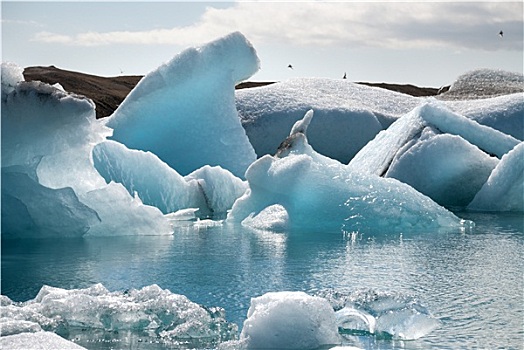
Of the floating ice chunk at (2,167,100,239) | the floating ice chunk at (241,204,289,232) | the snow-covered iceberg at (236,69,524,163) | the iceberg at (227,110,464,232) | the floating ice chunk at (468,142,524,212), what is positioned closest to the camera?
the floating ice chunk at (2,167,100,239)

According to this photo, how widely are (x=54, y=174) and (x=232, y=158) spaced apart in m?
4.30

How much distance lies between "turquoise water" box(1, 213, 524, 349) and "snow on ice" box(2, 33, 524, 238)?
14.4 inches

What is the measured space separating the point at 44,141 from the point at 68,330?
3.59 m

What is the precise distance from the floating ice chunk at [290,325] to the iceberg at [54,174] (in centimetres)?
407

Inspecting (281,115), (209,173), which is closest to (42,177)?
(209,173)

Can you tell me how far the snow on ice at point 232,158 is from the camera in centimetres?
759

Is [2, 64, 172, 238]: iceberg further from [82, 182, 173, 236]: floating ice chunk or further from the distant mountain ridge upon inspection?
the distant mountain ridge

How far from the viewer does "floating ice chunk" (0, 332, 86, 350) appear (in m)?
3.30

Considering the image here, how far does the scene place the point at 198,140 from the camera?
38.2 feet

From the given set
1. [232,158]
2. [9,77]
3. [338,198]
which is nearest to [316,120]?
[232,158]

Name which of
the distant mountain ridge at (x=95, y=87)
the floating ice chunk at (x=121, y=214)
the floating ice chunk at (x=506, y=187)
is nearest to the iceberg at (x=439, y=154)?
the floating ice chunk at (x=506, y=187)

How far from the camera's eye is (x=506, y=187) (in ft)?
33.7

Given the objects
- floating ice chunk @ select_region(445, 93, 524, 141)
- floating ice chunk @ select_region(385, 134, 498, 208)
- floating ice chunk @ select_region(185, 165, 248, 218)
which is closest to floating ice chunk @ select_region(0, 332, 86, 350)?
floating ice chunk @ select_region(185, 165, 248, 218)

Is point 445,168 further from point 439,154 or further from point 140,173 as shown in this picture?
point 140,173
